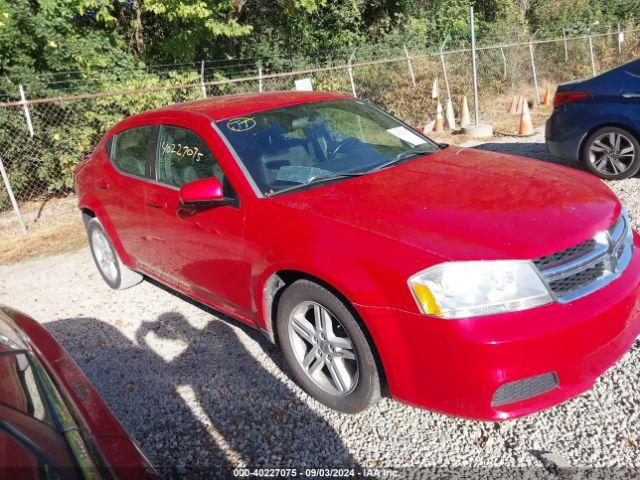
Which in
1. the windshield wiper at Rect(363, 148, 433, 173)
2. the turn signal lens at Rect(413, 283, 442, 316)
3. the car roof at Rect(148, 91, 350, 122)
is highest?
the car roof at Rect(148, 91, 350, 122)

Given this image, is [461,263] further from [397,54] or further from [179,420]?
[397,54]

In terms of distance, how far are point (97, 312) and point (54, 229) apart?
3.93m

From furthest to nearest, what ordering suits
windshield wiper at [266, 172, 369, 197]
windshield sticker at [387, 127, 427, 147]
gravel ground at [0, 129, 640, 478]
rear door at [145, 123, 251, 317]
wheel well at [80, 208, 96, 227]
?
wheel well at [80, 208, 96, 227] → windshield sticker at [387, 127, 427, 147] → rear door at [145, 123, 251, 317] → windshield wiper at [266, 172, 369, 197] → gravel ground at [0, 129, 640, 478]

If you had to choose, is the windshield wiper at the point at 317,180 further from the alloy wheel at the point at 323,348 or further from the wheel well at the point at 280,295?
the alloy wheel at the point at 323,348

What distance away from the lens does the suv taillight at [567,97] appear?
656cm

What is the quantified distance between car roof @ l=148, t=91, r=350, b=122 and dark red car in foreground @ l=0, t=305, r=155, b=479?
2.11m

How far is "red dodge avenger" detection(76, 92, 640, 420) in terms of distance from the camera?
226 cm

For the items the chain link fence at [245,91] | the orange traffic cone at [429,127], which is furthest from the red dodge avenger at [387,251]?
the orange traffic cone at [429,127]

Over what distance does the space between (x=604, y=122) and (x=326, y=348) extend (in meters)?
5.33

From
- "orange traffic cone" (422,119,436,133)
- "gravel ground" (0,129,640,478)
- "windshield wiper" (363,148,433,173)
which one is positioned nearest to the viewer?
"gravel ground" (0,129,640,478)

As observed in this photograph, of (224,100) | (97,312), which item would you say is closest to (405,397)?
(224,100)

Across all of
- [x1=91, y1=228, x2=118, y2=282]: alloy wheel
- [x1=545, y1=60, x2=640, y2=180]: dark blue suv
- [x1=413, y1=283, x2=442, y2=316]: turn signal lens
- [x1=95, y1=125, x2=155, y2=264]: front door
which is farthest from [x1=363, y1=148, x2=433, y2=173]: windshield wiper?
[x1=545, y1=60, x2=640, y2=180]: dark blue suv

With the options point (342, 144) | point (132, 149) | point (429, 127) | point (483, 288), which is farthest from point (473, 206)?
point (429, 127)

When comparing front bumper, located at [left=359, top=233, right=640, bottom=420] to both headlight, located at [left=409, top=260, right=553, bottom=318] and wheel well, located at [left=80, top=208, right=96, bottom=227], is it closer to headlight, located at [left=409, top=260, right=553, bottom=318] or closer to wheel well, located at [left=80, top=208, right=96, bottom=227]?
headlight, located at [left=409, top=260, right=553, bottom=318]
